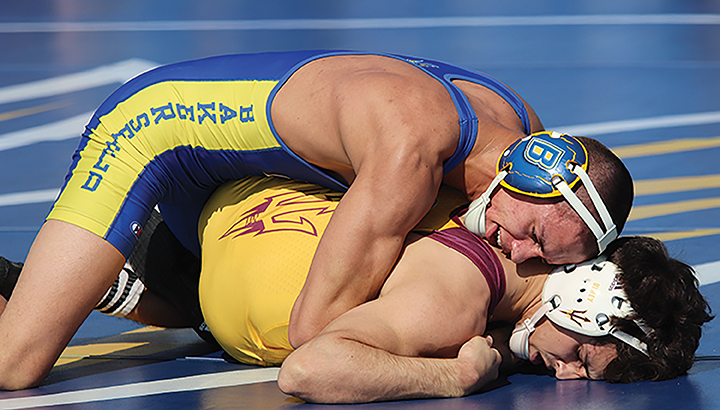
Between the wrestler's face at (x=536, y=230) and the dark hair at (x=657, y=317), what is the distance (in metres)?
0.17

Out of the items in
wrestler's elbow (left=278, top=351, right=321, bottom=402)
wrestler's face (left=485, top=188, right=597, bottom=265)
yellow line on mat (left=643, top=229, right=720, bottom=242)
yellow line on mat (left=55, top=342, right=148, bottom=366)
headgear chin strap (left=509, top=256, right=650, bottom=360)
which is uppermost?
wrestler's face (left=485, top=188, right=597, bottom=265)

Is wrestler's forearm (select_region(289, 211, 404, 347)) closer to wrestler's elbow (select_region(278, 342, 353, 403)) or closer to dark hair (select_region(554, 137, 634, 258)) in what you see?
wrestler's elbow (select_region(278, 342, 353, 403))

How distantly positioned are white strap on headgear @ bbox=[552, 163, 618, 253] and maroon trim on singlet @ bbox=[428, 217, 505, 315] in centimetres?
35

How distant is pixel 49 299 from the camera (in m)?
2.91

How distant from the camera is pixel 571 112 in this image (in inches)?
237

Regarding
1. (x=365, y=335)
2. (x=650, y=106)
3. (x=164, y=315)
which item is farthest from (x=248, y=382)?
(x=650, y=106)

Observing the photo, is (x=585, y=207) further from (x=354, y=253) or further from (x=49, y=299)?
(x=49, y=299)

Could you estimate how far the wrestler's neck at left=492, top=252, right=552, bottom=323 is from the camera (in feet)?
9.71

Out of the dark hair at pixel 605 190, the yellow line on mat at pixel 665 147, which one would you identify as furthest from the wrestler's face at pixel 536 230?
the yellow line on mat at pixel 665 147

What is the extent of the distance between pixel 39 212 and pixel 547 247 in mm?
2950

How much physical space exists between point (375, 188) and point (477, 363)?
657mm

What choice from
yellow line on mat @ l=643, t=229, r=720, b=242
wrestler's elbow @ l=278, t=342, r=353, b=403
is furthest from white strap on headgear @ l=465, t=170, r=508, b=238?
yellow line on mat @ l=643, t=229, r=720, b=242

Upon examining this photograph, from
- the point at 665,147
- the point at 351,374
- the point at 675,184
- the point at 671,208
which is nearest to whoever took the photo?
the point at 351,374

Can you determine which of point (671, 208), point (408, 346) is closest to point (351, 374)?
point (408, 346)
